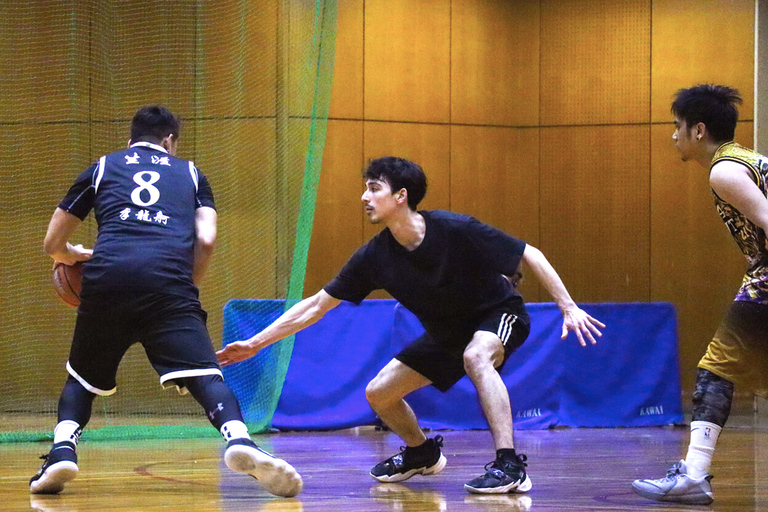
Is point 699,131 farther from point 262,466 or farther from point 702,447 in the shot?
point 262,466

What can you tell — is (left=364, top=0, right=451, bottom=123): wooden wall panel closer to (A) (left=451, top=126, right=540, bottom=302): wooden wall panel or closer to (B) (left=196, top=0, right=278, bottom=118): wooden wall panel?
(A) (left=451, top=126, right=540, bottom=302): wooden wall panel

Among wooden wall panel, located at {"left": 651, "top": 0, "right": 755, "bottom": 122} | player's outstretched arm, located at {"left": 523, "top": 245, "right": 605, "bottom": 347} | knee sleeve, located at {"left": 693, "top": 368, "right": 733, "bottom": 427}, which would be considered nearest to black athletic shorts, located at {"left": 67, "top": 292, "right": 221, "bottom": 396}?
player's outstretched arm, located at {"left": 523, "top": 245, "right": 605, "bottom": 347}

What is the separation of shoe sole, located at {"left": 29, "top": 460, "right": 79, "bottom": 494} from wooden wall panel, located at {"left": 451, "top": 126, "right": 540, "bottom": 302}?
22.9ft

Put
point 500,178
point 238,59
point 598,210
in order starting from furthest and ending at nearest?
1. point 500,178
2. point 598,210
3. point 238,59

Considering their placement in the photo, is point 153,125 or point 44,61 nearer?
point 153,125

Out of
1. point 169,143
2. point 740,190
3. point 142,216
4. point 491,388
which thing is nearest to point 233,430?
point 142,216

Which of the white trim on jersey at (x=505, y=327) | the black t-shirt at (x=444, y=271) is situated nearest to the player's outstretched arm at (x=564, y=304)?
the black t-shirt at (x=444, y=271)

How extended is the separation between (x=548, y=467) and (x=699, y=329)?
17.6ft

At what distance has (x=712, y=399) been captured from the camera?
12.1 feet

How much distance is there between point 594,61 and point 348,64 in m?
2.60

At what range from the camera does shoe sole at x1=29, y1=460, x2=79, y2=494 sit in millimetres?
3812

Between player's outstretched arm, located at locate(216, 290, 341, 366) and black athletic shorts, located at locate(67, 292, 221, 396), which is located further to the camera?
player's outstretched arm, located at locate(216, 290, 341, 366)

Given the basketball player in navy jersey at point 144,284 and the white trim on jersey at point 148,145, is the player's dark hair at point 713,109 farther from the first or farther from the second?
the white trim on jersey at point 148,145

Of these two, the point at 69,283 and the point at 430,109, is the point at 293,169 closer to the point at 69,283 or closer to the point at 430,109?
the point at 430,109
